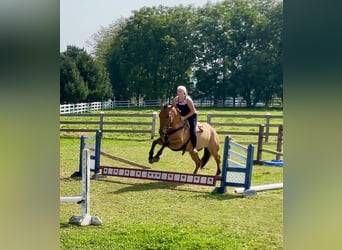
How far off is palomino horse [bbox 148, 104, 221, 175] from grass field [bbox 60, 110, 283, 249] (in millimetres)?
37

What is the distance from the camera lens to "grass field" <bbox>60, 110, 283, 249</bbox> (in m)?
2.06

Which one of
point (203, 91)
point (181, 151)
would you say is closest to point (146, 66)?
point (203, 91)

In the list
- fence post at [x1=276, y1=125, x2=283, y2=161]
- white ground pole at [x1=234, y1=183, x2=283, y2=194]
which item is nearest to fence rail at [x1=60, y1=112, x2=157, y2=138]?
white ground pole at [x1=234, y1=183, x2=283, y2=194]

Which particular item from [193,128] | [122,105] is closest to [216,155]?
[193,128]

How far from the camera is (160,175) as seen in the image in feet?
7.44

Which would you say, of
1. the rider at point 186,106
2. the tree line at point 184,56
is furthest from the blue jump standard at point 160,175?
the tree line at point 184,56

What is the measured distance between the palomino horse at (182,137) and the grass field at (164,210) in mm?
37

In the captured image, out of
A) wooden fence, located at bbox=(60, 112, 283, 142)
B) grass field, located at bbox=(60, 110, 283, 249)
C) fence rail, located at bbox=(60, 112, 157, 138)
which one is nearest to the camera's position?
grass field, located at bbox=(60, 110, 283, 249)

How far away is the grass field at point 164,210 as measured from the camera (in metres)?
2.06

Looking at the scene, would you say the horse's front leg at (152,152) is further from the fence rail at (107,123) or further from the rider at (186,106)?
the rider at (186,106)

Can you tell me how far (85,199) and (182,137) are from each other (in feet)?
1.90

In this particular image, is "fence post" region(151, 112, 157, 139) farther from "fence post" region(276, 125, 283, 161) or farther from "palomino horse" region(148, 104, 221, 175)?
"fence post" region(276, 125, 283, 161)
